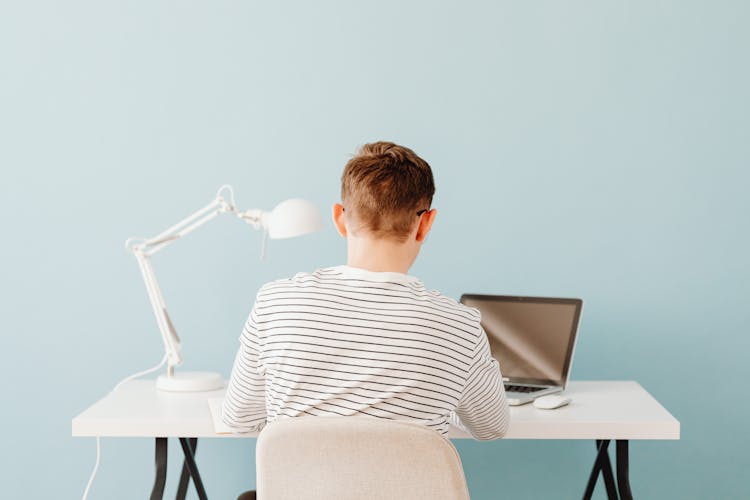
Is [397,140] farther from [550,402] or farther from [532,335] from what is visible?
[550,402]

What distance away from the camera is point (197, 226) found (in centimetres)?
222

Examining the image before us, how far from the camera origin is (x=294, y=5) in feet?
8.36

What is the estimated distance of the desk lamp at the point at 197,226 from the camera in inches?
80.8

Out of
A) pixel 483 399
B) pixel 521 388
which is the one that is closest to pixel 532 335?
pixel 521 388

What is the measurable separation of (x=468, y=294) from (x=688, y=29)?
37.9 inches

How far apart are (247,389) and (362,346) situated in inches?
11.9

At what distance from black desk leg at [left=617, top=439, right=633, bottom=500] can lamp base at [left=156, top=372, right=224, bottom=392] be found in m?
0.94

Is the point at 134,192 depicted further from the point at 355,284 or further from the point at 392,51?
the point at 355,284

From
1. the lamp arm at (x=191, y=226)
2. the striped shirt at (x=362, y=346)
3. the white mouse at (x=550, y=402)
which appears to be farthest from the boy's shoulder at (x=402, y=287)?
the lamp arm at (x=191, y=226)

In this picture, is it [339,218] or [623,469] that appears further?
[623,469]

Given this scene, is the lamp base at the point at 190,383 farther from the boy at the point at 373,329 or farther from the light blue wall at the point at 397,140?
the boy at the point at 373,329

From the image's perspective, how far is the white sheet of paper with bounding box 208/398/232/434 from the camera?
1.85 metres

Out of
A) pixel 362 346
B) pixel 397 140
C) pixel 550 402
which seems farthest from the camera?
pixel 397 140

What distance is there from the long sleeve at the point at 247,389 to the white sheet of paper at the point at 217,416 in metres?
0.05
